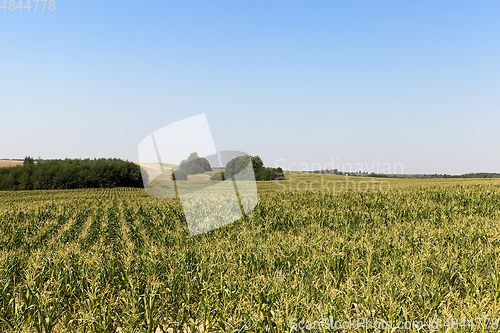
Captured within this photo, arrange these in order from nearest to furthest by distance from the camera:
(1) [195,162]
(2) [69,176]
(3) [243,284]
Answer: (3) [243,284] → (1) [195,162] → (2) [69,176]

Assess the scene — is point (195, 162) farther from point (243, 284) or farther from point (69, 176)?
point (69, 176)

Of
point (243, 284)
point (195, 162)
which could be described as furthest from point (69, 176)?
point (243, 284)

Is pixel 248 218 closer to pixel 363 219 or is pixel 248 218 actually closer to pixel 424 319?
pixel 363 219

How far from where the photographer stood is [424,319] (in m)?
3.71

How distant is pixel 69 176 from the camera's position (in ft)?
259

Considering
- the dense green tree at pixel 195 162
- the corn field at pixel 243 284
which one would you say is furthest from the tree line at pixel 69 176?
the dense green tree at pixel 195 162

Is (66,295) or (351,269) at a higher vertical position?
(351,269)

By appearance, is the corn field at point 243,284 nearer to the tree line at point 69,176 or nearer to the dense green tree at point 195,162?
the dense green tree at point 195,162

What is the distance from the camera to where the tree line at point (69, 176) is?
77188mm

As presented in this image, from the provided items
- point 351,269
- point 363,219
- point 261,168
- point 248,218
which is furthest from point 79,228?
point 261,168

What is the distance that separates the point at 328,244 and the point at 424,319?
11.0 feet

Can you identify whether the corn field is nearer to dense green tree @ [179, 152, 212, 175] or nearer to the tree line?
dense green tree @ [179, 152, 212, 175]

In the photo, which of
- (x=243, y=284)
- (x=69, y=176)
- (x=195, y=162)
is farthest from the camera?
(x=69, y=176)

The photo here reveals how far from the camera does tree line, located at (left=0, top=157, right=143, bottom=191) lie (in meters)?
77.2
